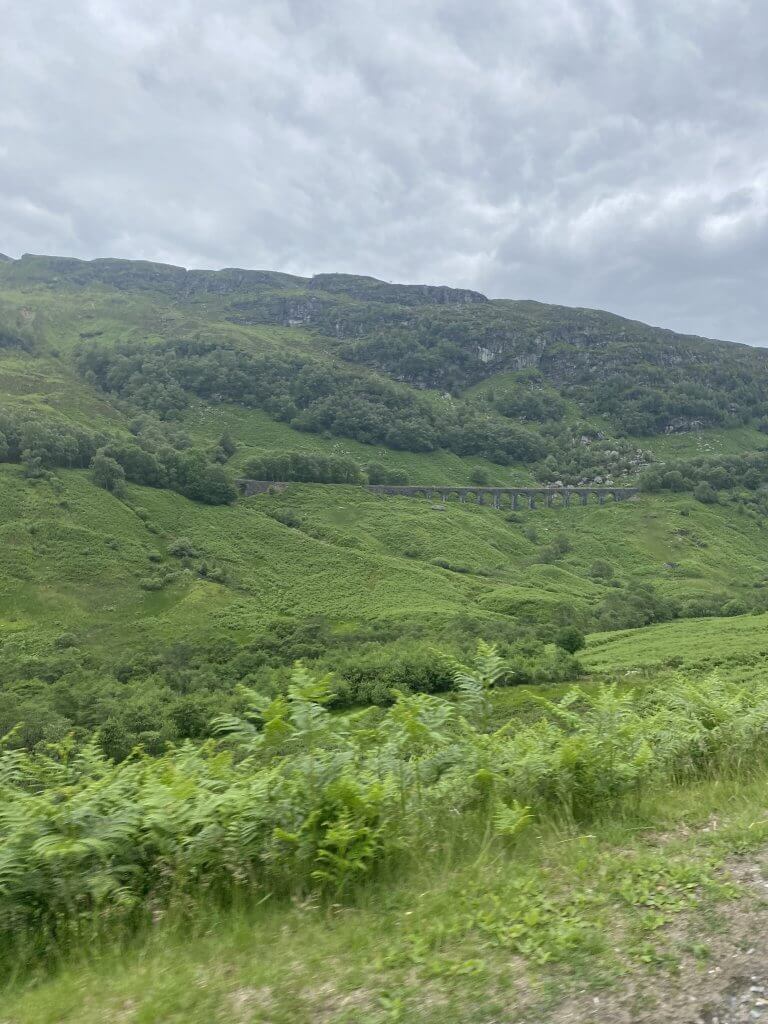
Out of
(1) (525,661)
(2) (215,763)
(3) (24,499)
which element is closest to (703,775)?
(2) (215,763)

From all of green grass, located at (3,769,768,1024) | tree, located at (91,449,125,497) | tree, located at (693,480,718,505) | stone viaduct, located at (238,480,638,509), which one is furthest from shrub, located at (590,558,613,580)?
green grass, located at (3,769,768,1024)

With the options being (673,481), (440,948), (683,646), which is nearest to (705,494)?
(673,481)

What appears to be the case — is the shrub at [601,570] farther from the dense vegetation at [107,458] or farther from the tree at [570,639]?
the dense vegetation at [107,458]

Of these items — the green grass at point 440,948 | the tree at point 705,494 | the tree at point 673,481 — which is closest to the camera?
the green grass at point 440,948

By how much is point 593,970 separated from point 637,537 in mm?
135354

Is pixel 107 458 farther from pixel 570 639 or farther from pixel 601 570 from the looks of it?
pixel 601 570

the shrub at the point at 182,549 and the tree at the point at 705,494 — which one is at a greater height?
the tree at the point at 705,494

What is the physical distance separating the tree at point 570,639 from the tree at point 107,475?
74387mm

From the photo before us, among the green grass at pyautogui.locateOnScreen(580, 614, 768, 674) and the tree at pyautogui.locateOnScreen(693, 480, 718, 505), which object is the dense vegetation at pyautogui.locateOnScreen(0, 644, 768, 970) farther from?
the tree at pyautogui.locateOnScreen(693, 480, 718, 505)

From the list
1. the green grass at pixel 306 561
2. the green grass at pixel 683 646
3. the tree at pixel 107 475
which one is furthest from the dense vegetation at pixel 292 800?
the tree at pixel 107 475

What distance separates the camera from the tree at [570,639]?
62.3 metres

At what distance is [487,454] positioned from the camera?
199 metres

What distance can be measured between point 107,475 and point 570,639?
78056mm

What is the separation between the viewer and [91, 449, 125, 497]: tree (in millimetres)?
100812
